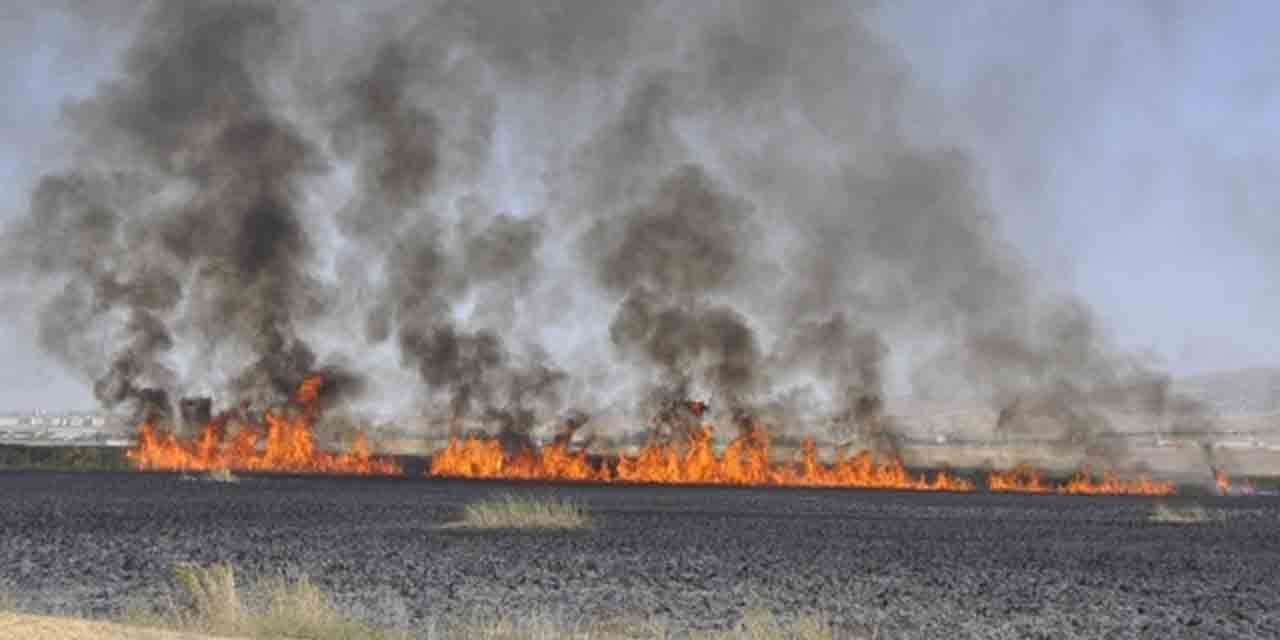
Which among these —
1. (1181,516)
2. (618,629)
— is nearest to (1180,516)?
(1181,516)

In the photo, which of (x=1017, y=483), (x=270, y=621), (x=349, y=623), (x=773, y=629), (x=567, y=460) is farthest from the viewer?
(x=1017, y=483)

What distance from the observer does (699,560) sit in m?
30.6

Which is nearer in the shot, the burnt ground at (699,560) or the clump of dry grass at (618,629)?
the clump of dry grass at (618,629)

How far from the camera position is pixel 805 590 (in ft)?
84.2

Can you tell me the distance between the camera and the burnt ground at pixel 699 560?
2322 centimetres

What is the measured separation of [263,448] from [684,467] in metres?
23.1

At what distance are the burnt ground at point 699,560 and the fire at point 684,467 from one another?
2553cm

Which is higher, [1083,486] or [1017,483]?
[1017,483]

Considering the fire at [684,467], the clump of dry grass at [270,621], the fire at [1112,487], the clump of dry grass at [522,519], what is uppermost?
the fire at [684,467]

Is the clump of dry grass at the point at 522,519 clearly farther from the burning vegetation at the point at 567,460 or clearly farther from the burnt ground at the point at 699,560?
the burning vegetation at the point at 567,460

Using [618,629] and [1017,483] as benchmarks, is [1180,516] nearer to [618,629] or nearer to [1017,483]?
[618,629]

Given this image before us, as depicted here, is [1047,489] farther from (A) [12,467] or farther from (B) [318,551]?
(B) [318,551]

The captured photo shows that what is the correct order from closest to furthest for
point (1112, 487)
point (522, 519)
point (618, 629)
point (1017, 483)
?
point (618, 629) < point (522, 519) < point (1112, 487) < point (1017, 483)

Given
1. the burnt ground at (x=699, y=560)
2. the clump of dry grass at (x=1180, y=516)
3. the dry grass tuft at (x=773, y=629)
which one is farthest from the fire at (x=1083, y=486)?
the dry grass tuft at (x=773, y=629)
